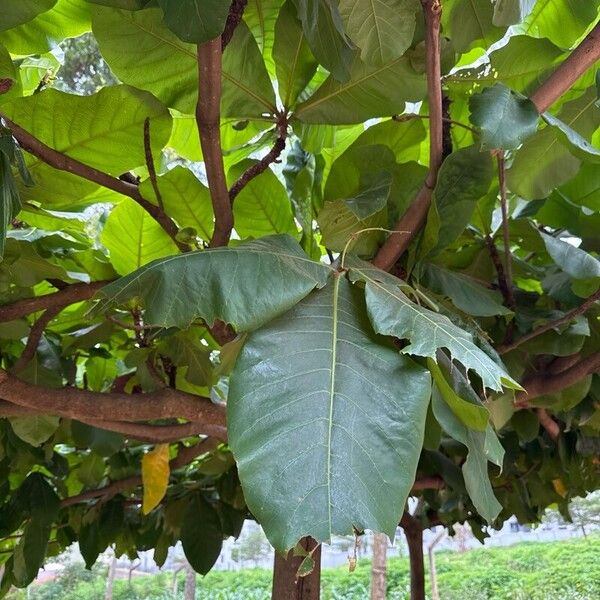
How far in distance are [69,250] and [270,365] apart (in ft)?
1.96

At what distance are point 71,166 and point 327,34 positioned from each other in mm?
253

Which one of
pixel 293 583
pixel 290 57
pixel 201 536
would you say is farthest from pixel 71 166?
pixel 201 536

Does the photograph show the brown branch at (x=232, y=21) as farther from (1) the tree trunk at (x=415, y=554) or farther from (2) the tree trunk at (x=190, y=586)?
(2) the tree trunk at (x=190, y=586)

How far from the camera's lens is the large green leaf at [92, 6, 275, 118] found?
2.14 feet

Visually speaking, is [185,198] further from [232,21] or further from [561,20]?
[561,20]

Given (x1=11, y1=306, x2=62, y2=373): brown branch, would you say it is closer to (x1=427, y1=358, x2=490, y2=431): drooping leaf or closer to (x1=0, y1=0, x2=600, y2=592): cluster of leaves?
(x1=0, y1=0, x2=600, y2=592): cluster of leaves

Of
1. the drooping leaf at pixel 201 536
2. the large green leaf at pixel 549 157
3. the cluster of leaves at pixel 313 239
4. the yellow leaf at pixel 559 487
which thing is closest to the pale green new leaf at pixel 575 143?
the cluster of leaves at pixel 313 239

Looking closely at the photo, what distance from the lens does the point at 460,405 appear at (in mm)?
476


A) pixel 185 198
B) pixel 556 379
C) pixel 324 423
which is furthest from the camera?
pixel 556 379

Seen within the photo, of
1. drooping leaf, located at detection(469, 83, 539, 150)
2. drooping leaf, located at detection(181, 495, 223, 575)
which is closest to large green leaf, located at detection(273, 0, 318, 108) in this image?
drooping leaf, located at detection(469, 83, 539, 150)

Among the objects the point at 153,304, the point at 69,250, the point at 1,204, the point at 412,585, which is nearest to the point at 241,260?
the point at 153,304

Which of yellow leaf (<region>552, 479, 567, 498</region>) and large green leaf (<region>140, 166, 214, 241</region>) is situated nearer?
large green leaf (<region>140, 166, 214, 241</region>)

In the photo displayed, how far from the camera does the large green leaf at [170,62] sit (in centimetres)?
65

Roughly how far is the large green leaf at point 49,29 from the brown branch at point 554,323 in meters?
0.57
